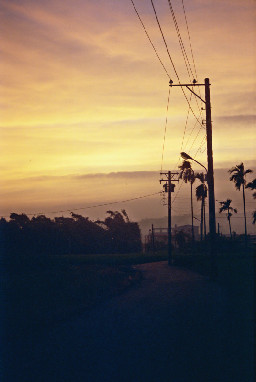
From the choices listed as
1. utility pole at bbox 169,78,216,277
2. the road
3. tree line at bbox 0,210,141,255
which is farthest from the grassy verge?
tree line at bbox 0,210,141,255

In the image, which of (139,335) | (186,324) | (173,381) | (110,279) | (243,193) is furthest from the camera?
(243,193)

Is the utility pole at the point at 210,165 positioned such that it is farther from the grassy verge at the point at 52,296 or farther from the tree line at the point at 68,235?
the tree line at the point at 68,235

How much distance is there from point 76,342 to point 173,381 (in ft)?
12.4

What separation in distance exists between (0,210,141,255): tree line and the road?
38.0 meters

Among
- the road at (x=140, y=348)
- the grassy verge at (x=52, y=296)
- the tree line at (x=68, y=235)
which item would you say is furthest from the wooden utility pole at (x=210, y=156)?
the tree line at (x=68, y=235)

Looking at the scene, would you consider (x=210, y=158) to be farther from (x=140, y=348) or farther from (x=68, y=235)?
(x=68, y=235)

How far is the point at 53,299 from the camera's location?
18062 mm

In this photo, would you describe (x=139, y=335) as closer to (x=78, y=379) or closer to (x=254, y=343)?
(x=254, y=343)

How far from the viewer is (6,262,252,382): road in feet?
27.3

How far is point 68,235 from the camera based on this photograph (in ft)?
226

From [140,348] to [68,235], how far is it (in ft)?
195

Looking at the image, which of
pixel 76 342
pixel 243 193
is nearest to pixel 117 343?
pixel 76 342

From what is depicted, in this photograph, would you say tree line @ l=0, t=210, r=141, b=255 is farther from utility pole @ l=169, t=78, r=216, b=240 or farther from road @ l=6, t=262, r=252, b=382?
road @ l=6, t=262, r=252, b=382

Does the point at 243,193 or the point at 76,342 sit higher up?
the point at 243,193
